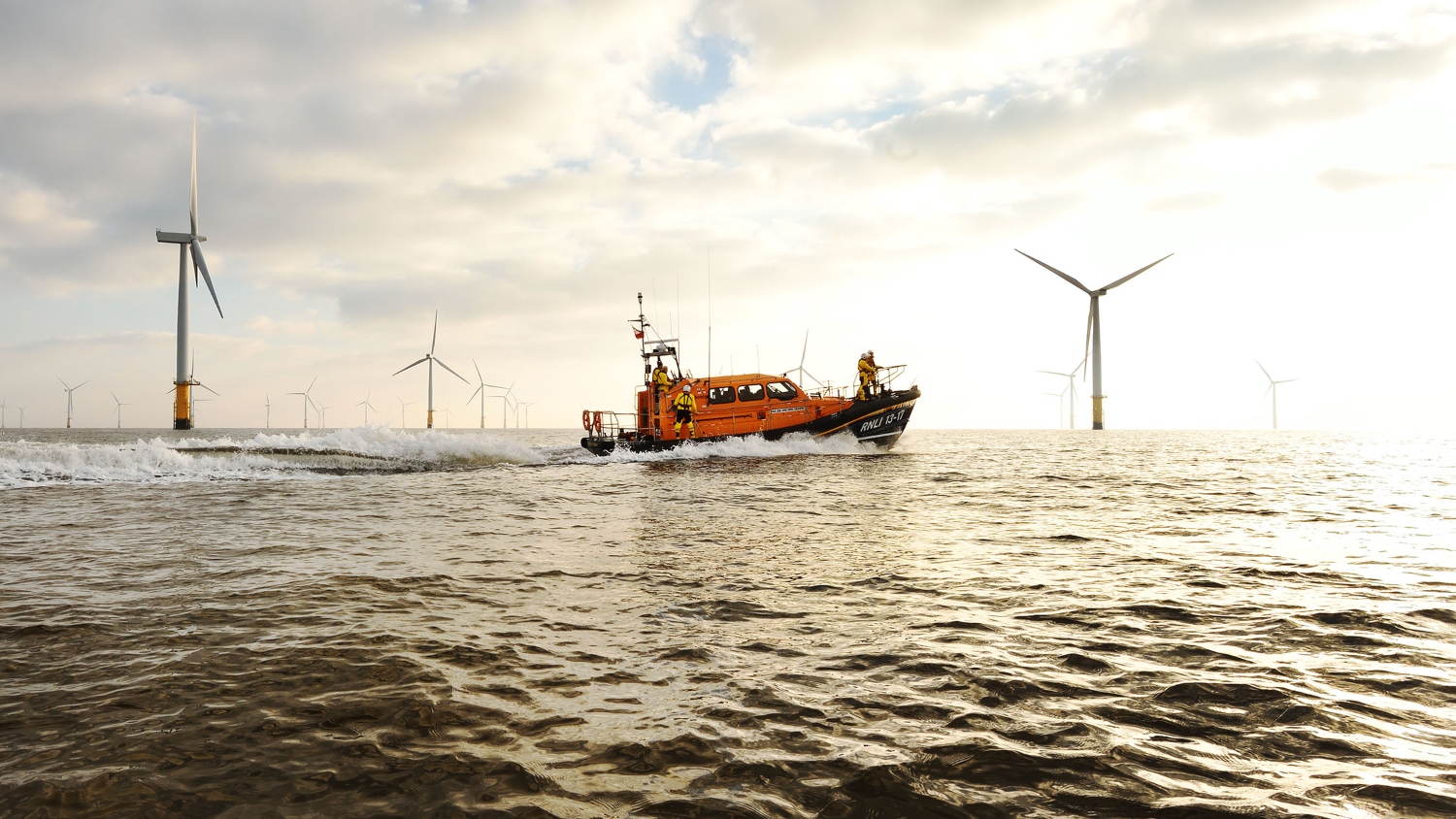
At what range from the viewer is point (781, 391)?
27750mm

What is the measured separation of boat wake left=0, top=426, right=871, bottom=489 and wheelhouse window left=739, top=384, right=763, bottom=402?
1710 mm

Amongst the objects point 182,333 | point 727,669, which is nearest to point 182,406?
point 182,333

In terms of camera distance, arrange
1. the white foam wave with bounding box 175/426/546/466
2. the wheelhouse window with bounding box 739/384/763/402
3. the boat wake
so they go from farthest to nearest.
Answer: the wheelhouse window with bounding box 739/384/763/402
the white foam wave with bounding box 175/426/546/466
the boat wake

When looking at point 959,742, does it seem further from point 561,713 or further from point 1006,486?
point 1006,486

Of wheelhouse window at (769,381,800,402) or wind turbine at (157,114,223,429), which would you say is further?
wind turbine at (157,114,223,429)

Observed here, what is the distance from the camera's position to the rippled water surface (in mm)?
2850

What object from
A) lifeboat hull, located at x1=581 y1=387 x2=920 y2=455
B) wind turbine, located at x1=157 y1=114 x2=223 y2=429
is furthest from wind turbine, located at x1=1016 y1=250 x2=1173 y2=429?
wind turbine, located at x1=157 y1=114 x2=223 y2=429

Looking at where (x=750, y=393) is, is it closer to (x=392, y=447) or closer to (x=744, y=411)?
(x=744, y=411)

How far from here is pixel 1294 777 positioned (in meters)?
2.97

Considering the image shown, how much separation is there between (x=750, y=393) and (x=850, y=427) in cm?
406

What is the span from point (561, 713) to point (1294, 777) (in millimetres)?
3238

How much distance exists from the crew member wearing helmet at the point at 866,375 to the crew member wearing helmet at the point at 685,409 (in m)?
6.69

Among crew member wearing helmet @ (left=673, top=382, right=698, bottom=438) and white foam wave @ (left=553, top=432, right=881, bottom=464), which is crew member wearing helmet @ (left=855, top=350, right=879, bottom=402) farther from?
crew member wearing helmet @ (left=673, top=382, right=698, bottom=438)

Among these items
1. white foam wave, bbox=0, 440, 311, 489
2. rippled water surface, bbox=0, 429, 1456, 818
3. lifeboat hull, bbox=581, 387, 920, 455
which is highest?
lifeboat hull, bbox=581, 387, 920, 455
